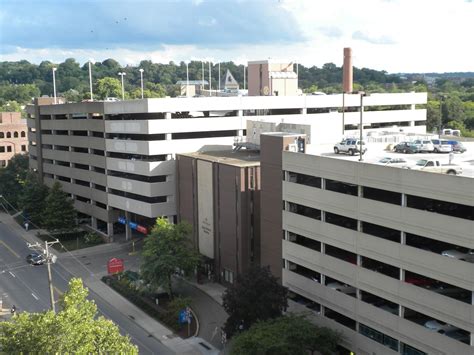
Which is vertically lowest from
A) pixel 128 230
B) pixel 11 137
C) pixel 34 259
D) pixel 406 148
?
pixel 34 259

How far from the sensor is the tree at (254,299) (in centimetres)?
5088

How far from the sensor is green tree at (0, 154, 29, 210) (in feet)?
398

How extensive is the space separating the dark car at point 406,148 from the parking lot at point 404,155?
1.97ft

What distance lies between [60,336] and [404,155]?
35.1 m

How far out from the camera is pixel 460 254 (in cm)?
4003

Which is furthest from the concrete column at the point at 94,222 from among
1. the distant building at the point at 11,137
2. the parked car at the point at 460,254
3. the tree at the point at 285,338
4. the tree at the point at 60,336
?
the parked car at the point at 460,254

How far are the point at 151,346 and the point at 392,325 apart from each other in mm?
22539

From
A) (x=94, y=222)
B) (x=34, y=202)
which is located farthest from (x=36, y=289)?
(x=34, y=202)

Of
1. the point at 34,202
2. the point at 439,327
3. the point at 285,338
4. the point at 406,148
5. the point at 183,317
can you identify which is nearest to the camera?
the point at 439,327

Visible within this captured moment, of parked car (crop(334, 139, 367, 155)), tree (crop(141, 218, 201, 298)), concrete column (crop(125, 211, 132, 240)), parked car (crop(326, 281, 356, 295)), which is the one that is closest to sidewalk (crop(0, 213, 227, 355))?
concrete column (crop(125, 211, 132, 240))

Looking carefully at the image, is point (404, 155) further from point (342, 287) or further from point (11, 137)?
point (11, 137)

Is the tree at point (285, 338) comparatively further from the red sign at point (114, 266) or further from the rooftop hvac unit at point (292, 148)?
the red sign at point (114, 266)

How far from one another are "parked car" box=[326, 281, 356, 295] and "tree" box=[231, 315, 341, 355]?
3.67m

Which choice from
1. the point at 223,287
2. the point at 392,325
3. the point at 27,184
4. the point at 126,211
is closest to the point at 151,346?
the point at 223,287
